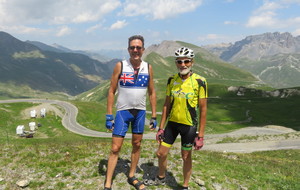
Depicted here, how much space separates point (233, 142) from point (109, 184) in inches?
1710

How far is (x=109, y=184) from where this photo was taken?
27.8 ft

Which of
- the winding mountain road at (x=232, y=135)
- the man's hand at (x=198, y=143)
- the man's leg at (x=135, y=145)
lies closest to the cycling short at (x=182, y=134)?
the man's hand at (x=198, y=143)

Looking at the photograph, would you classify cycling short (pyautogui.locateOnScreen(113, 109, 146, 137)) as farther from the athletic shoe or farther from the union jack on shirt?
the athletic shoe

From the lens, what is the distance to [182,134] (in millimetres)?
8258

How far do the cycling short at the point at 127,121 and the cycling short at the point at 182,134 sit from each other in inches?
45.6

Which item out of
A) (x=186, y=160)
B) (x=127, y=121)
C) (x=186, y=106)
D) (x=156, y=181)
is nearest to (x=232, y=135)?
(x=156, y=181)

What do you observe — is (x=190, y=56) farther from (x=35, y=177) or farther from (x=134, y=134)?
(x=35, y=177)

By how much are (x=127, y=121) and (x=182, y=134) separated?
7.36 ft

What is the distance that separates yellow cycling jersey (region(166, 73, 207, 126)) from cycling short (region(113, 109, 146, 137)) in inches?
56.3

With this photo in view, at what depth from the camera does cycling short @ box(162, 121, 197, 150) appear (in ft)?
26.7

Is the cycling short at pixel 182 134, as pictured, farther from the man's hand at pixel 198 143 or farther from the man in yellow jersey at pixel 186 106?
the man's hand at pixel 198 143

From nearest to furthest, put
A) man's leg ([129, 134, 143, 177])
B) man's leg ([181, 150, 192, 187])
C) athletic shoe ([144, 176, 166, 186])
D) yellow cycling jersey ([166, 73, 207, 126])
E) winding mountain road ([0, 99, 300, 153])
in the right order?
1. yellow cycling jersey ([166, 73, 207, 126])
2. man's leg ([181, 150, 192, 187])
3. man's leg ([129, 134, 143, 177])
4. athletic shoe ([144, 176, 166, 186])
5. winding mountain road ([0, 99, 300, 153])

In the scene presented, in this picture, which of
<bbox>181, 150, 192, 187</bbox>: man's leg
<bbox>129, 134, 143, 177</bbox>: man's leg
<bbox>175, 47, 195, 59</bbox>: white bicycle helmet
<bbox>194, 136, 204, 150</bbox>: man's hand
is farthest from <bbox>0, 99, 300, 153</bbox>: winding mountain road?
<bbox>175, 47, 195, 59</bbox>: white bicycle helmet

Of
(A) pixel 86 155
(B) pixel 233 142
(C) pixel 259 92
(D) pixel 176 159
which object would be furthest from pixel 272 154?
(C) pixel 259 92
